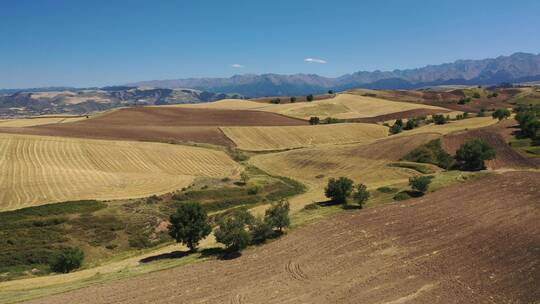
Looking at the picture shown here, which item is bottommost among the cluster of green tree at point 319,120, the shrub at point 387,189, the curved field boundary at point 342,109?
the shrub at point 387,189

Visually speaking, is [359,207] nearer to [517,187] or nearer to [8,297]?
[517,187]

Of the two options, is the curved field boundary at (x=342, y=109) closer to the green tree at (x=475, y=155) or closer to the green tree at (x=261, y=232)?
the green tree at (x=475, y=155)

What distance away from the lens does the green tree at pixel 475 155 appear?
77.8 metres

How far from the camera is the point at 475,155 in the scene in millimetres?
77812

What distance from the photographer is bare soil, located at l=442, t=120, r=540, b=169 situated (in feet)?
260

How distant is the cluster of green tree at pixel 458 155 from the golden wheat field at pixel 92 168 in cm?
3992

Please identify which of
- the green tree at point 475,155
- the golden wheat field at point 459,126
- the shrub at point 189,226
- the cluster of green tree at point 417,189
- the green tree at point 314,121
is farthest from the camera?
the green tree at point 314,121

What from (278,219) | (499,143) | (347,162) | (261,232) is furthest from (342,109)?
(261,232)

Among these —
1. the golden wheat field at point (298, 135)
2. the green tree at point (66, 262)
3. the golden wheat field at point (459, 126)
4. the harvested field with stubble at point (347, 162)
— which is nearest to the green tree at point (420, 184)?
the harvested field with stubble at point (347, 162)

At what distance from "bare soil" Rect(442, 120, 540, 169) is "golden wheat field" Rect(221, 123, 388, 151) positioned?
26.4 m

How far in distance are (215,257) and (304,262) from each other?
999 centimetres

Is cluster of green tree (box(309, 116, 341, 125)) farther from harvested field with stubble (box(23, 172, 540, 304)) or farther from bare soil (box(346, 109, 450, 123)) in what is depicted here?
harvested field with stubble (box(23, 172, 540, 304))

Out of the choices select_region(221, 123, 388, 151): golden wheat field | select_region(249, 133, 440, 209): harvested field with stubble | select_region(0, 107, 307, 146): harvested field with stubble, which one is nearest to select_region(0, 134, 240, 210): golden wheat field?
select_region(249, 133, 440, 209): harvested field with stubble

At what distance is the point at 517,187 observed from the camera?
2452 inches
